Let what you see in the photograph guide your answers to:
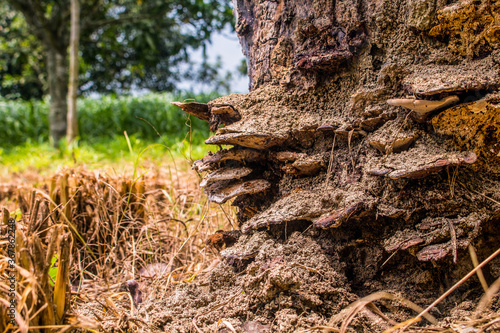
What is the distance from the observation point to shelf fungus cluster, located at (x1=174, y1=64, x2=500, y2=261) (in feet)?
2.81

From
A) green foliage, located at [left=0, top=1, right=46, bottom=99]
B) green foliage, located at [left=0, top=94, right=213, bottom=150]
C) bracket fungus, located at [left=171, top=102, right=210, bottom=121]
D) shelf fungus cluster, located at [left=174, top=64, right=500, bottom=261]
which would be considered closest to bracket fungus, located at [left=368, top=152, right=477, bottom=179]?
shelf fungus cluster, located at [left=174, top=64, right=500, bottom=261]

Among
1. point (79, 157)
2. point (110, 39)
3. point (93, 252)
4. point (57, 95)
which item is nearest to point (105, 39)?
point (110, 39)

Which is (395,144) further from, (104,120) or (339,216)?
(104,120)

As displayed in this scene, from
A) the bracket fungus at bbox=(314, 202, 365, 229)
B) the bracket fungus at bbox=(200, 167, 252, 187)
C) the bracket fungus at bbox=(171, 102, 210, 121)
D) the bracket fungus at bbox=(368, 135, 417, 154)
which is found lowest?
the bracket fungus at bbox=(314, 202, 365, 229)

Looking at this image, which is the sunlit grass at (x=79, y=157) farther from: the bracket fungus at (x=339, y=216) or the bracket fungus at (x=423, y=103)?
the bracket fungus at (x=423, y=103)

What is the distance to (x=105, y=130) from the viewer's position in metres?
9.03

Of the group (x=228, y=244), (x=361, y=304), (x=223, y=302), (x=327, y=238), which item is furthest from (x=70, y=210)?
(x=361, y=304)

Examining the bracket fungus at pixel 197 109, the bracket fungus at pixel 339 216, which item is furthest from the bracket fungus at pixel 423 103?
the bracket fungus at pixel 197 109

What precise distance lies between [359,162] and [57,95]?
8.26 metres

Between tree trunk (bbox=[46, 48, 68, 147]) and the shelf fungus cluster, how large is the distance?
302 inches

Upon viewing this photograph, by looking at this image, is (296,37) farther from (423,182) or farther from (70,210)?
(70,210)

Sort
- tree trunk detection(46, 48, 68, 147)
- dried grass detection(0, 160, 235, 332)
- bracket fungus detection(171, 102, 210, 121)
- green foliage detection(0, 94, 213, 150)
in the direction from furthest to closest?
green foliage detection(0, 94, 213, 150) < tree trunk detection(46, 48, 68, 147) < bracket fungus detection(171, 102, 210, 121) < dried grass detection(0, 160, 235, 332)

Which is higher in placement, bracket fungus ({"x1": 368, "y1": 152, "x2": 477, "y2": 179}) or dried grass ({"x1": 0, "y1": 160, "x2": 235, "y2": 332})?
bracket fungus ({"x1": 368, "y1": 152, "x2": 477, "y2": 179})

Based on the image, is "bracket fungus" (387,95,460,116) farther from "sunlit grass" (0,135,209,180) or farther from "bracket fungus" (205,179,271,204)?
"sunlit grass" (0,135,209,180)
